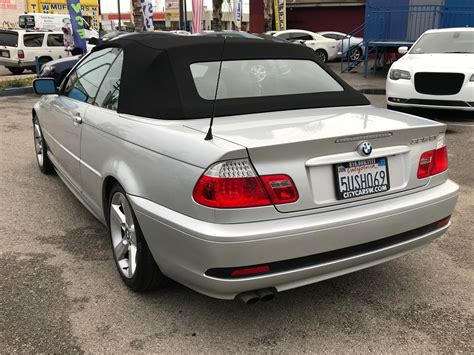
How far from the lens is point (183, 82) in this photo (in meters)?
3.00

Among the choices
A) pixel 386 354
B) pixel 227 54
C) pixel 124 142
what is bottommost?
pixel 386 354

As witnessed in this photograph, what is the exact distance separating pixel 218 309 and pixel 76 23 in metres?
14.4

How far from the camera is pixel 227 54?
3398mm

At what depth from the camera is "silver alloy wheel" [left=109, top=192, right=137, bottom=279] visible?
2968mm

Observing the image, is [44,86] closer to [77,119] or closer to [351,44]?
[77,119]

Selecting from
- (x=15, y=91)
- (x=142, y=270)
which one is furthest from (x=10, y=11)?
(x=142, y=270)

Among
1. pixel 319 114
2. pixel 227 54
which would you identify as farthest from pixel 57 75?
pixel 319 114

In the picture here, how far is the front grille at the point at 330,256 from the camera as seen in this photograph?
2348mm

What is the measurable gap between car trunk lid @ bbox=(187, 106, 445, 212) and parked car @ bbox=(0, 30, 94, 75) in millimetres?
17196

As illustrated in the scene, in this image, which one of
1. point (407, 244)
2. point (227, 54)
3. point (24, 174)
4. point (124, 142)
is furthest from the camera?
point (24, 174)

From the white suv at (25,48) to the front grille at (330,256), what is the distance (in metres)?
18.0

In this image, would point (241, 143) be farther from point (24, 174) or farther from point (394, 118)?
point (24, 174)

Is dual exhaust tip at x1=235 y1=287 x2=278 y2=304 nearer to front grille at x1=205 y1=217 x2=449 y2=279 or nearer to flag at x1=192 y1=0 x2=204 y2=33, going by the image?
front grille at x1=205 y1=217 x2=449 y2=279

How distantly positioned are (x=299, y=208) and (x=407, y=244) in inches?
31.6
